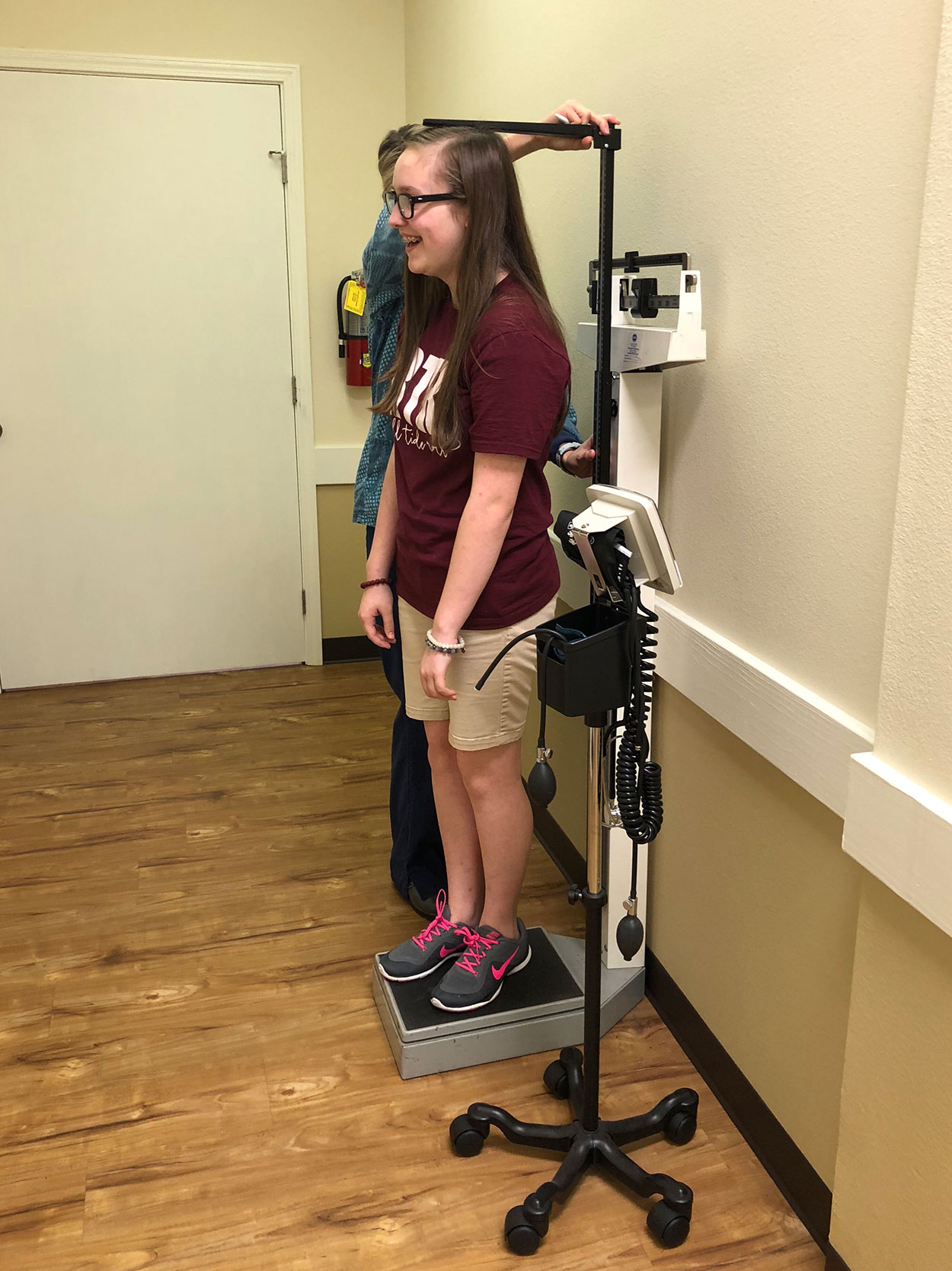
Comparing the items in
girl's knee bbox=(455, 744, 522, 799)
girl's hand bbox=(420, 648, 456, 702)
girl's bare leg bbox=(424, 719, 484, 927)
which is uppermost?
girl's hand bbox=(420, 648, 456, 702)

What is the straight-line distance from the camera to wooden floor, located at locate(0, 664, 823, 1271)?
1.57m

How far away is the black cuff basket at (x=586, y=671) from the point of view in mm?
1437

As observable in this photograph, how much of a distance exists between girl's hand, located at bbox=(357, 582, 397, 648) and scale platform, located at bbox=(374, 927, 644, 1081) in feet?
2.12

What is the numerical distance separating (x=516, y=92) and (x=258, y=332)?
1.53m

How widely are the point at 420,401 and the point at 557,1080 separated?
1158mm

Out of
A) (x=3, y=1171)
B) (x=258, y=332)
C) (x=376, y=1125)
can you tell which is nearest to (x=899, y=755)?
(x=376, y=1125)

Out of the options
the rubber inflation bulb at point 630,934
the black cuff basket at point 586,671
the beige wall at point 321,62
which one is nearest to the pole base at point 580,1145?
the rubber inflation bulb at point 630,934

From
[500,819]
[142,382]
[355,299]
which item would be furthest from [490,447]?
[142,382]

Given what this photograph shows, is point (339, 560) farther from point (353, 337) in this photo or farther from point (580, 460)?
point (580, 460)

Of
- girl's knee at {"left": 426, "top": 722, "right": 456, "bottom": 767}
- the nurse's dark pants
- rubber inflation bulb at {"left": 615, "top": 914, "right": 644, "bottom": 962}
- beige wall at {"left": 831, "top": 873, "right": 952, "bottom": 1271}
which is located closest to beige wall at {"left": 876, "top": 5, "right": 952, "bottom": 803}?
beige wall at {"left": 831, "top": 873, "right": 952, "bottom": 1271}

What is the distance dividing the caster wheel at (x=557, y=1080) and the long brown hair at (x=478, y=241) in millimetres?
1052

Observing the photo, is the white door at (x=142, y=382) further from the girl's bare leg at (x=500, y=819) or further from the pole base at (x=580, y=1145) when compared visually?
the pole base at (x=580, y=1145)

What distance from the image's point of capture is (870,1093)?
134cm

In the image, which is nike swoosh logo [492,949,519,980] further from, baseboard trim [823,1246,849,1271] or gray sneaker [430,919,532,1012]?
baseboard trim [823,1246,849,1271]
